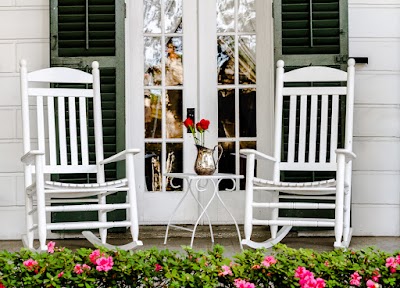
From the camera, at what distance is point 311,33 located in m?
4.13

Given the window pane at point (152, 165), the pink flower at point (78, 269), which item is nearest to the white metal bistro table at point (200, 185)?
the window pane at point (152, 165)

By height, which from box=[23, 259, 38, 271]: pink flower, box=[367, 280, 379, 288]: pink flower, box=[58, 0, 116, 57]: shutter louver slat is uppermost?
box=[58, 0, 116, 57]: shutter louver slat

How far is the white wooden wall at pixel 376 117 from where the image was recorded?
432cm

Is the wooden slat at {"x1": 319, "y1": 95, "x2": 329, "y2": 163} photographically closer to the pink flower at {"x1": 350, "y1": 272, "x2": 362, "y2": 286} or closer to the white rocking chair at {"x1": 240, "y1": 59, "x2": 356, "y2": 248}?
the white rocking chair at {"x1": 240, "y1": 59, "x2": 356, "y2": 248}

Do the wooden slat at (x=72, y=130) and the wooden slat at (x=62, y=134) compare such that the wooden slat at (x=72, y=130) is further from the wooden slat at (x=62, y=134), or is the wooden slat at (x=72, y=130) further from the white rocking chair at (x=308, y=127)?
the white rocking chair at (x=308, y=127)

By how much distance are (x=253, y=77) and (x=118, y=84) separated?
99 centimetres

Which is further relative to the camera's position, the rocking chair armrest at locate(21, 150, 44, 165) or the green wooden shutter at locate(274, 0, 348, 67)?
the green wooden shutter at locate(274, 0, 348, 67)

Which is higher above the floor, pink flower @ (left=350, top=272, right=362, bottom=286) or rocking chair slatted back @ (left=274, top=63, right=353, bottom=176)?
rocking chair slatted back @ (left=274, top=63, right=353, bottom=176)

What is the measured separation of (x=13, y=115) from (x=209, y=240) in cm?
156

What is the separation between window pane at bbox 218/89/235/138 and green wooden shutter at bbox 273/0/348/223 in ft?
1.73

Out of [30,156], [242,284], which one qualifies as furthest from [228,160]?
[242,284]

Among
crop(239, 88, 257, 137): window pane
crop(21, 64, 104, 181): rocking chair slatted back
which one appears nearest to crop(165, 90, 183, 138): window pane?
crop(239, 88, 257, 137): window pane

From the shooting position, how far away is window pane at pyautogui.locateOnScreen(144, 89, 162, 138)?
4.52 meters

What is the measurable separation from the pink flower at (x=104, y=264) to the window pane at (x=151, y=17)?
2.55 m
